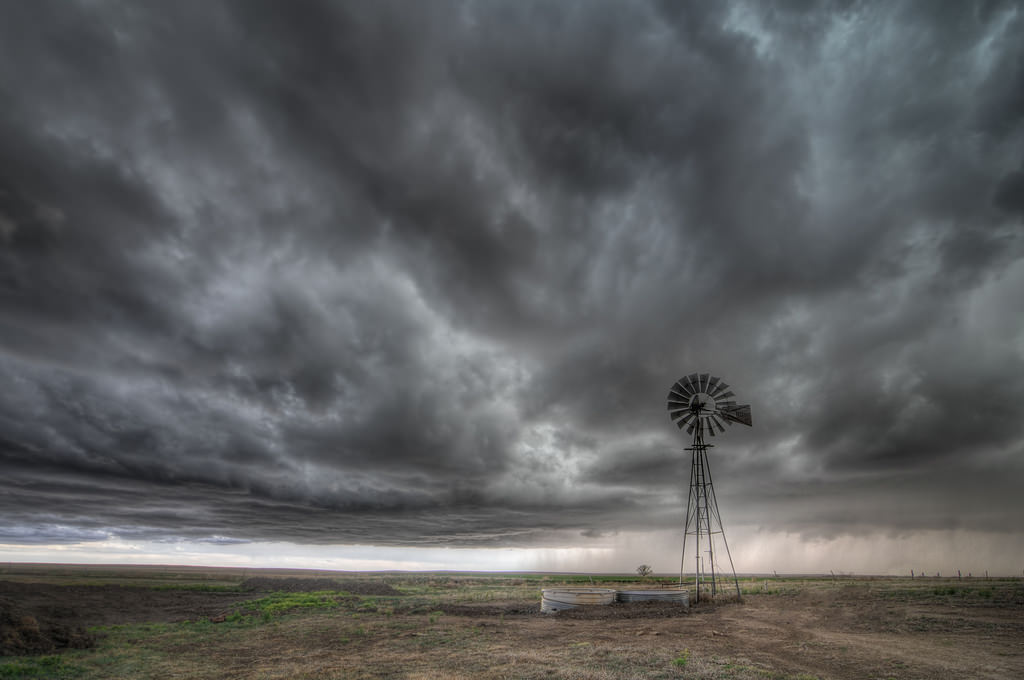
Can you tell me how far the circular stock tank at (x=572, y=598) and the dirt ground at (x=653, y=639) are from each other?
1.10 metres

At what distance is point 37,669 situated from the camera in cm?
2077

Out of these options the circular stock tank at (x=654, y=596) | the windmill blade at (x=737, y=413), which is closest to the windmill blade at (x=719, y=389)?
the windmill blade at (x=737, y=413)

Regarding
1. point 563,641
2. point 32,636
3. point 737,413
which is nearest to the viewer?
point 563,641

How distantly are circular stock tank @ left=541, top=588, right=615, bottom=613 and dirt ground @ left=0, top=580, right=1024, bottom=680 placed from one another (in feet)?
3.62

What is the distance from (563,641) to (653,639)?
4179mm

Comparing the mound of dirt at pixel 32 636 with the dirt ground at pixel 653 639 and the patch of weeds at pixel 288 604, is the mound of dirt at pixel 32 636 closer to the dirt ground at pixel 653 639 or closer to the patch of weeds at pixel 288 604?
the dirt ground at pixel 653 639

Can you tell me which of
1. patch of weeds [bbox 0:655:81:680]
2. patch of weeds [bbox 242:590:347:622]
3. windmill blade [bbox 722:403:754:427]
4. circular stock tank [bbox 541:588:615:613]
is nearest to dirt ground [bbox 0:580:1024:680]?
circular stock tank [bbox 541:588:615:613]

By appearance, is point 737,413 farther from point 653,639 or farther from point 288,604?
point 288,604

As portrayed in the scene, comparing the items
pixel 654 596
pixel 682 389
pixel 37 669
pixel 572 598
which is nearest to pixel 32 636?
pixel 37 669

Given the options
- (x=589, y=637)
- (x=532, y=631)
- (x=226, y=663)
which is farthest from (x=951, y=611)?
(x=226, y=663)

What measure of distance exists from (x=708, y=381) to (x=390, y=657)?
2987 cm

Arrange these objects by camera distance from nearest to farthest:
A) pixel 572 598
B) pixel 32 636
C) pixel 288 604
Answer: pixel 32 636, pixel 572 598, pixel 288 604

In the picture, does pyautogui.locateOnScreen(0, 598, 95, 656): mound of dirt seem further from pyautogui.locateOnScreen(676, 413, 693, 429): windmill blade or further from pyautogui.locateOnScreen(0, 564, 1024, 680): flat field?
pyautogui.locateOnScreen(676, 413, 693, 429): windmill blade

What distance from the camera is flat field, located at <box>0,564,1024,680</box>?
17.4 m
